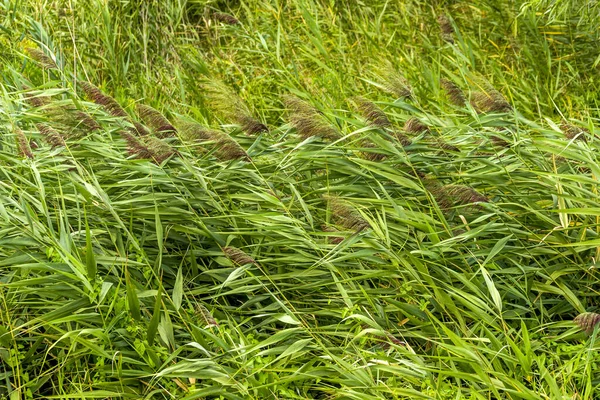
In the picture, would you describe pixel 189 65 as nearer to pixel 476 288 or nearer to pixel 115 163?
pixel 115 163

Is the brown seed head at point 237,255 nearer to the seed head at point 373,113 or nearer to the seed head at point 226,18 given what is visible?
the seed head at point 373,113

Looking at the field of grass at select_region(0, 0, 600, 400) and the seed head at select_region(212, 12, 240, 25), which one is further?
the seed head at select_region(212, 12, 240, 25)

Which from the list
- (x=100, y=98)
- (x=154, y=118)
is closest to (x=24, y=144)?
(x=100, y=98)

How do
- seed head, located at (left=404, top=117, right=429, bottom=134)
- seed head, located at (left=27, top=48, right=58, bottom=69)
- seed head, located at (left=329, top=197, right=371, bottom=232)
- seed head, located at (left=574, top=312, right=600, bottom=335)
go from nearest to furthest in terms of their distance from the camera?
seed head, located at (left=574, top=312, right=600, bottom=335) < seed head, located at (left=329, top=197, right=371, bottom=232) < seed head, located at (left=404, top=117, right=429, bottom=134) < seed head, located at (left=27, top=48, right=58, bottom=69)

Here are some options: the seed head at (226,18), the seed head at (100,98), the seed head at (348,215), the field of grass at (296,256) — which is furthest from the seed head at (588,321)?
the seed head at (226,18)

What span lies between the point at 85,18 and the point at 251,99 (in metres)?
1.22

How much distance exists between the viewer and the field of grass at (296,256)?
2.93 m

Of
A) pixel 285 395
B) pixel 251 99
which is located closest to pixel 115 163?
pixel 285 395

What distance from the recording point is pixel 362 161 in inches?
137

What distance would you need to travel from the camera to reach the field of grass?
2926 mm

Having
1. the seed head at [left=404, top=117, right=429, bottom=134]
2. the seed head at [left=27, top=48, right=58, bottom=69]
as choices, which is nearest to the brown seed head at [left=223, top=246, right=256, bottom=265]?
the seed head at [left=404, top=117, right=429, bottom=134]

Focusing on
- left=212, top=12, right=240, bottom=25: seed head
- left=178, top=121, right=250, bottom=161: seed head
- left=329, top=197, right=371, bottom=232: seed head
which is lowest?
left=212, top=12, right=240, bottom=25: seed head

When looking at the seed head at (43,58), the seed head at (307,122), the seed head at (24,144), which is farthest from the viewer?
the seed head at (43,58)

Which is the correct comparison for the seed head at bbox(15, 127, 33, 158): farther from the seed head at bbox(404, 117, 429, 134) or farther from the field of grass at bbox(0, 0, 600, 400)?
the seed head at bbox(404, 117, 429, 134)
